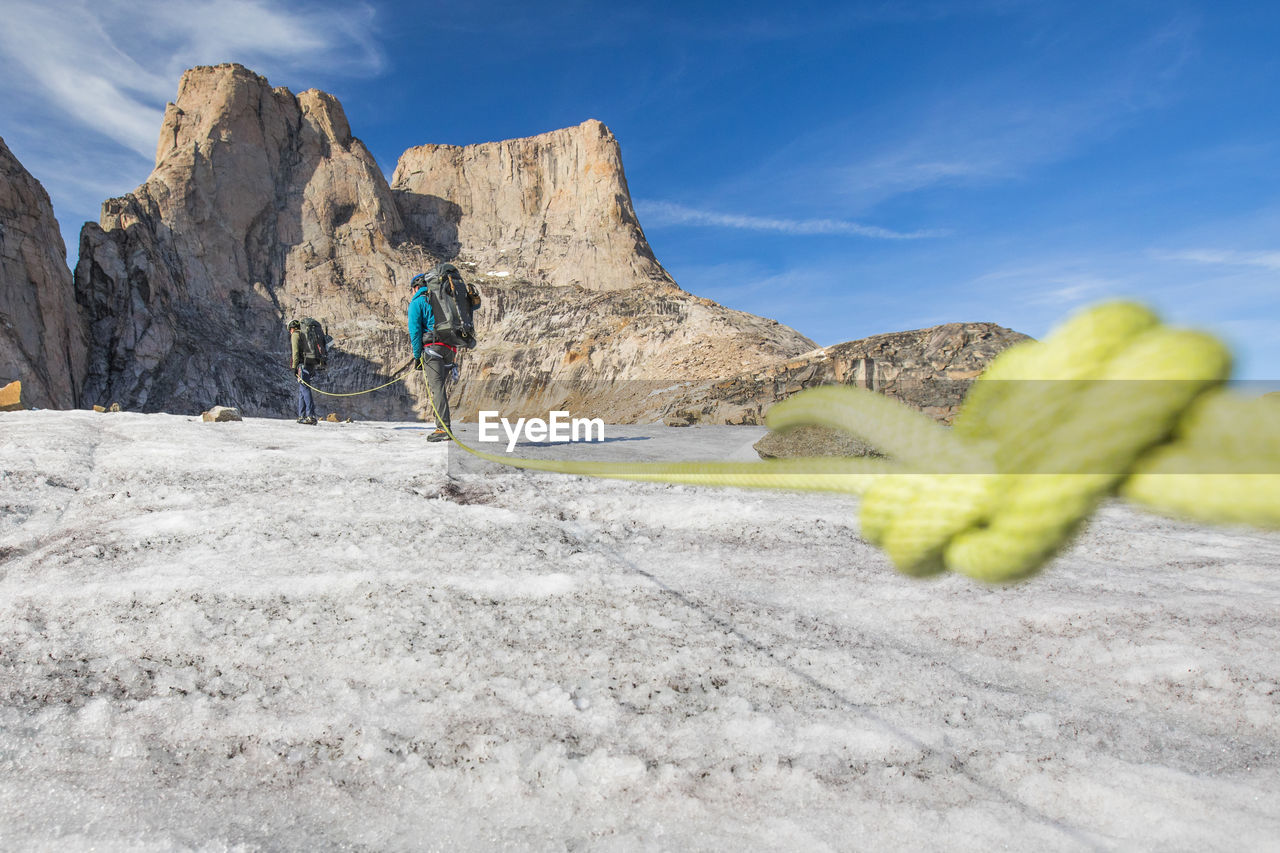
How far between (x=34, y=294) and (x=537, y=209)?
62.0 ft

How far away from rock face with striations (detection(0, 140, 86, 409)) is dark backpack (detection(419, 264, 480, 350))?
15259mm

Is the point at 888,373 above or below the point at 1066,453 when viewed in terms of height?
above

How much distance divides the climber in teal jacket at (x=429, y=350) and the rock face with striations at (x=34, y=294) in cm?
1515

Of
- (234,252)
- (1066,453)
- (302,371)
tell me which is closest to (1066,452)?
(1066,453)

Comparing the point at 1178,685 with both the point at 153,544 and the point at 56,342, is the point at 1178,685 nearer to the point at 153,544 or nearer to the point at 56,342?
the point at 153,544

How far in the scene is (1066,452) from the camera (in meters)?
0.43

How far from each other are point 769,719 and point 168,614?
4.25 ft

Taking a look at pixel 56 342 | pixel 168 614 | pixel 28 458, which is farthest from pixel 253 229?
pixel 168 614

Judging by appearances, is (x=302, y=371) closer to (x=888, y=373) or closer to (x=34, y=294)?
(x=888, y=373)

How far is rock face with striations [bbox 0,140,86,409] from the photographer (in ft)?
48.7

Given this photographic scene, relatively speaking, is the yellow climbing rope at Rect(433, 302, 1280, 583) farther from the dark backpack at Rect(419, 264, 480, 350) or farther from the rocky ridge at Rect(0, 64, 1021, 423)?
the rocky ridge at Rect(0, 64, 1021, 423)

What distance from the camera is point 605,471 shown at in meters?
0.88

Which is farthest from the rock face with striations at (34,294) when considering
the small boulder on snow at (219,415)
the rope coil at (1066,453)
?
the rope coil at (1066,453)

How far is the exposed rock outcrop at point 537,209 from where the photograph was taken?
26.9 m
